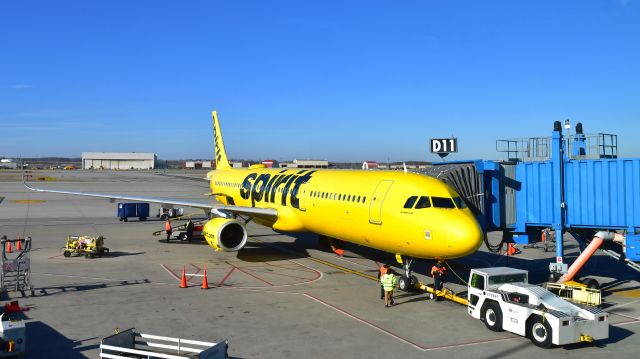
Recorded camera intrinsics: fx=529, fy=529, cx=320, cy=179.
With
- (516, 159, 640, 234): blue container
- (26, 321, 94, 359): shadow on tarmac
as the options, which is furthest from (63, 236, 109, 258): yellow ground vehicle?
(516, 159, 640, 234): blue container

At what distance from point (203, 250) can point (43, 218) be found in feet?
72.3

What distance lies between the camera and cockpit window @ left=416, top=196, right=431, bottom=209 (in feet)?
58.9

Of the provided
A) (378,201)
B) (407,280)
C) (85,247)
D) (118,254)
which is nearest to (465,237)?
(407,280)

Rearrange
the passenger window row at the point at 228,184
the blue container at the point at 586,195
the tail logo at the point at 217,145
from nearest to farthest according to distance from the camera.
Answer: the blue container at the point at 586,195
the passenger window row at the point at 228,184
the tail logo at the point at 217,145

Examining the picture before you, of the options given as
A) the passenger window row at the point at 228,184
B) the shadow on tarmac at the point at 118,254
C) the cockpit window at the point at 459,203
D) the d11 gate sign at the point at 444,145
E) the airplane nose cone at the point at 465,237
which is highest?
the d11 gate sign at the point at 444,145

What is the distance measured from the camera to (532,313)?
1408cm

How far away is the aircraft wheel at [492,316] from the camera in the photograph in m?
14.9

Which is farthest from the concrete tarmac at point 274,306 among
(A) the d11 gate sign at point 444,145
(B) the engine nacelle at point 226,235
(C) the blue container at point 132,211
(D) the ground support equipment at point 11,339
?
(C) the blue container at point 132,211

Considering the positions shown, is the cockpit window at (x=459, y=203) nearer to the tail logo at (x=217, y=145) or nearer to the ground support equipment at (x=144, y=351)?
the ground support equipment at (x=144, y=351)

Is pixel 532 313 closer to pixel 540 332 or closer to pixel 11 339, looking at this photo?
pixel 540 332

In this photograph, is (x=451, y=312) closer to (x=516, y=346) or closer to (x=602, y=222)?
(x=516, y=346)

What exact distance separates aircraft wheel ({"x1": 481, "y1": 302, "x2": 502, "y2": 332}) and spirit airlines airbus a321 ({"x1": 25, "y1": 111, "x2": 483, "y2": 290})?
1910mm

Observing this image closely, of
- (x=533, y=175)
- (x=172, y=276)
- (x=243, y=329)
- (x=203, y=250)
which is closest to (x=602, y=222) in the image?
(x=533, y=175)

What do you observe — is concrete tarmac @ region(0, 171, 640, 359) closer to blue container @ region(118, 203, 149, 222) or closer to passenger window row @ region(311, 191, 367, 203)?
passenger window row @ region(311, 191, 367, 203)
